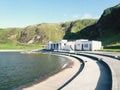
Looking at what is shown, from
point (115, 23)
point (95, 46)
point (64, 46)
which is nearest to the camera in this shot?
point (95, 46)

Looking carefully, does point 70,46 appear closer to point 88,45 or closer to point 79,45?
point 79,45

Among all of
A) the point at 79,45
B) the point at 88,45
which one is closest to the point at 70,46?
the point at 79,45

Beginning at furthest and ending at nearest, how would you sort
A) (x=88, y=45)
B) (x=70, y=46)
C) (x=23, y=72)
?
(x=70, y=46) < (x=88, y=45) < (x=23, y=72)

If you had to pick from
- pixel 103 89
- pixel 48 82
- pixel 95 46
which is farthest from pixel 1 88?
pixel 95 46

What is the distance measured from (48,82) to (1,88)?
6.37m

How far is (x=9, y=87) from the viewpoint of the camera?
110 feet

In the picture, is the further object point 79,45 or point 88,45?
point 79,45

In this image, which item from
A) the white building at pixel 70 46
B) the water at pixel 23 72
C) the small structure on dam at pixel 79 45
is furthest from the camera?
the white building at pixel 70 46

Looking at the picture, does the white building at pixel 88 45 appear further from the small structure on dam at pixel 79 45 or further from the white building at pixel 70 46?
the white building at pixel 70 46

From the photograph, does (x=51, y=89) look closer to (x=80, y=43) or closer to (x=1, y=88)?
(x=1, y=88)

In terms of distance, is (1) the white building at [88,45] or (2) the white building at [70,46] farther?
(2) the white building at [70,46]

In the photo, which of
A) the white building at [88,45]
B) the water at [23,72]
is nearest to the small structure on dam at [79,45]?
the white building at [88,45]

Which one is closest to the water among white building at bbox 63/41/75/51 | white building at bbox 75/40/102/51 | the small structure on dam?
white building at bbox 75/40/102/51

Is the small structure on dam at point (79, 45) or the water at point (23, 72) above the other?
the small structure on dam at point (79, 45)
